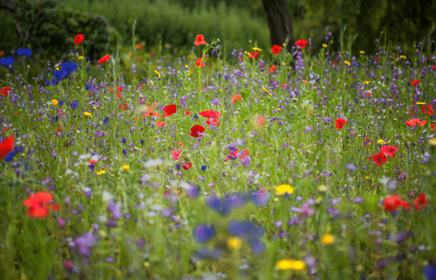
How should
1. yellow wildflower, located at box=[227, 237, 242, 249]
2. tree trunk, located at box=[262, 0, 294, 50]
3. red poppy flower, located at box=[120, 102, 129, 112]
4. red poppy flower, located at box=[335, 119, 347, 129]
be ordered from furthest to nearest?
tree trunk, located at box=[262, 0, 294, 50] → red poppy flower, located at box=[120, 102, 129, 112] → red poppy flower, located at box=[335, 119, 347, 129] → yellow wildflower, located at box=[227, 237, 242, 249]

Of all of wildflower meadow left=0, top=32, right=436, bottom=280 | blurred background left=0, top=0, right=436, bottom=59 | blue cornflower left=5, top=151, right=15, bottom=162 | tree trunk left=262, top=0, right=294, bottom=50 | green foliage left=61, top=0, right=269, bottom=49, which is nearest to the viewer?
wildflower meadow left=0, top=32, right=436, bottom=280

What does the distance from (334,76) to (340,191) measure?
288cm

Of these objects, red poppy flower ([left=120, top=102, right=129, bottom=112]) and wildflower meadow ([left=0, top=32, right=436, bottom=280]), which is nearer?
wildflower meadow ([left=0, top=32, right=436, bottom=280])

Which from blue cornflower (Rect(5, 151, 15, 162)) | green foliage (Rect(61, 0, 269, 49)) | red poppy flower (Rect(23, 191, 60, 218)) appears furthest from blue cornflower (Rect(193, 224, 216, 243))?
green foliage (Rect(61, 0, 269, 49))

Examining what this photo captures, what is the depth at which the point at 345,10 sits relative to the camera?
7641 mm

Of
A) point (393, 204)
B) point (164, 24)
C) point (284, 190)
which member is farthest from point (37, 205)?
point (164, 24)

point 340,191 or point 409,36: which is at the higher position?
point 409,36

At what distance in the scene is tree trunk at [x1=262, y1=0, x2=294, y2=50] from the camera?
6.17 m

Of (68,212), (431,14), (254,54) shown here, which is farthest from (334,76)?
(68,212)

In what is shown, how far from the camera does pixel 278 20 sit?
6.21 m

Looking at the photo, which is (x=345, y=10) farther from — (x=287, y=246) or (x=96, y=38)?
(x=287, y=246)

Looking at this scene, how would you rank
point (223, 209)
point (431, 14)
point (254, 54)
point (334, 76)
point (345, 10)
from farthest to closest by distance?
point (345, 10) < point (431, 14) < point (334, 76) < point (254, 54) < point (223, 209)

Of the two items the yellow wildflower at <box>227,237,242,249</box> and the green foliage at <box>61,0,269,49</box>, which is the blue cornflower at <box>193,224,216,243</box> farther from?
the green foliage at <box>61,0,269,49</box>

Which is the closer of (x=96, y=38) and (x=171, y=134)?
(x=171, y=134)
